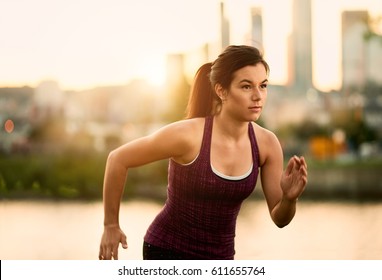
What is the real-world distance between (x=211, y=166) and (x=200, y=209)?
15 centimetres

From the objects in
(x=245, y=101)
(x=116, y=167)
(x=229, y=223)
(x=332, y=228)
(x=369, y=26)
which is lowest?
(x=332, y=228)

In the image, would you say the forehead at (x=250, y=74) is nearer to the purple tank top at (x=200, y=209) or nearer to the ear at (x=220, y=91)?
the ear at (x=220, y=91)

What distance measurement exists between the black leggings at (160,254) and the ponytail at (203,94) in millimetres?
485

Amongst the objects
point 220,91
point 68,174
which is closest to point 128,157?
point 220,91

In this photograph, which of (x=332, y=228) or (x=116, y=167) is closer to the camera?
(x=116, y=167)

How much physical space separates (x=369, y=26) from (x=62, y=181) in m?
10.3

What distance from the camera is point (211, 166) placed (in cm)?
265

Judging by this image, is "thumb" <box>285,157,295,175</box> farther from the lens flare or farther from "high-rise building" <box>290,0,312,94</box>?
"high-rise building" <box>290,0,312,94</box>

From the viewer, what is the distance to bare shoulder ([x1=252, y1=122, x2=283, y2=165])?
2.77 m

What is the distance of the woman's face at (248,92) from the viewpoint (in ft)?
8.68

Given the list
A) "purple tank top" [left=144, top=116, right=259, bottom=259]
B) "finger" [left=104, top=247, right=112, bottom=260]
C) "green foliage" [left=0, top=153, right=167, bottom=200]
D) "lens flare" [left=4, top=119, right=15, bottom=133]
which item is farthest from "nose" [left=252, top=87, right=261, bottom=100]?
"lens flare" [left=4, top=119, right=15, bottom=133]
